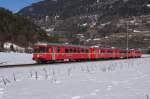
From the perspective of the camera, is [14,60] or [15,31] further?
[15,31]

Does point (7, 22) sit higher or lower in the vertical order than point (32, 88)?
higher

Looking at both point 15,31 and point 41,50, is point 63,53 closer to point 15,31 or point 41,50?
point 41,50

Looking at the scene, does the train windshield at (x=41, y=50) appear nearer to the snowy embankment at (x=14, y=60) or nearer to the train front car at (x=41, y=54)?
the train front car at (x=41, y=54)

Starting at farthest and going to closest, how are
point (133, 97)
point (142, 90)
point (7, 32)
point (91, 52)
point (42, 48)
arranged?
point (7, 32)
point (91, 52)
point (42, 48)
point (142, 90)
point (133, 97)

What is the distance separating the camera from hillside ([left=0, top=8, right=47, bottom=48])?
121188mm

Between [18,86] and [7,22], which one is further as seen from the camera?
[7,22]

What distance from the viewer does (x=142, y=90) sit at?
46.4 feet

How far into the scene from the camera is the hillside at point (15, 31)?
121188 millimetres

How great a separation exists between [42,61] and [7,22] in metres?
86.4

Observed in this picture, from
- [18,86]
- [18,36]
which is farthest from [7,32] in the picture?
[18,86]

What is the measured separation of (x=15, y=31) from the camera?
126500 mm

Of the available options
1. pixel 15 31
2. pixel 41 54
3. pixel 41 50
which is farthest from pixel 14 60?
pixel 15 31

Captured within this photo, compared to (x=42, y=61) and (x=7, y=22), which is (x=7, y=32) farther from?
(x=42, y=61)

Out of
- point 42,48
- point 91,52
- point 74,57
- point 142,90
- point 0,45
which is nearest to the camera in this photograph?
point 142,90
